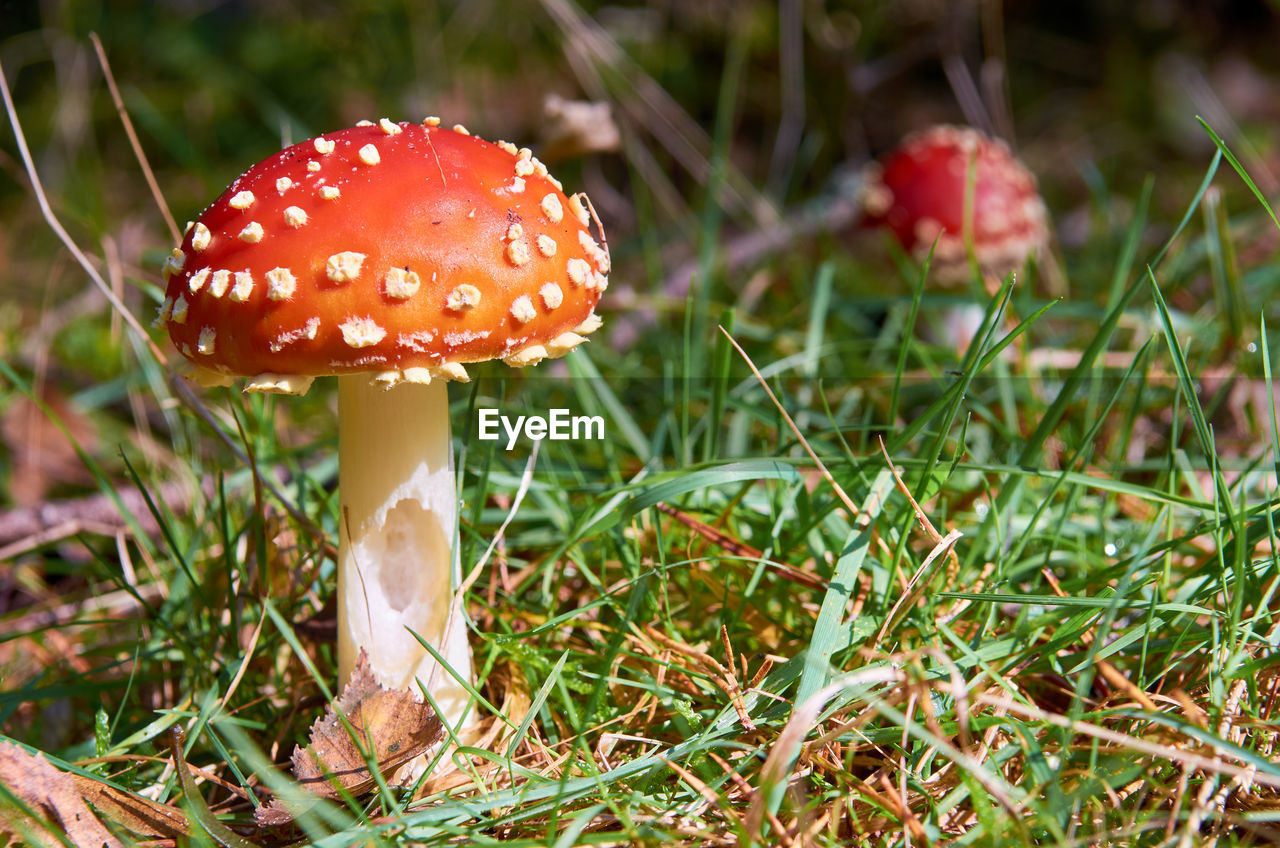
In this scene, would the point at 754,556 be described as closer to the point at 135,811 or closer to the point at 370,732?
the point at 370,732

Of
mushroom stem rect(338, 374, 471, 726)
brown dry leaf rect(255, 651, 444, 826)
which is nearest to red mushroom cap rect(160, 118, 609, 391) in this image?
mushroom stem rect(338, 374, 471, 726)

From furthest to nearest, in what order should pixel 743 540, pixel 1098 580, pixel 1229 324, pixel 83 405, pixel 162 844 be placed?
pixel 83 405
pixel 1229 324
pixel 743 540
pixel 1098 580
pixel 162 844

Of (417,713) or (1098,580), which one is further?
(1098,580)

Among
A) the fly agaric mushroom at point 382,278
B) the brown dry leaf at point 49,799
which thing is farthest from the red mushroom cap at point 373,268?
the brown dry leaf at point 49,799

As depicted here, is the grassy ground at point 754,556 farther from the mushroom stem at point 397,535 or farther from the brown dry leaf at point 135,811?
the mushroom stem at point 397,535

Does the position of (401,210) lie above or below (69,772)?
above

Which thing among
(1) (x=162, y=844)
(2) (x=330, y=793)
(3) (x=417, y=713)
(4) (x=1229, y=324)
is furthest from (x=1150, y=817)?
(4) (x=1229, y=324)

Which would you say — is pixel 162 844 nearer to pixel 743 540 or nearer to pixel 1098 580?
pixel 743 540
